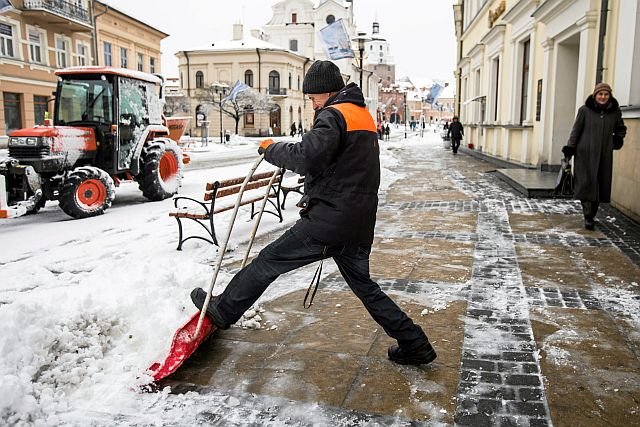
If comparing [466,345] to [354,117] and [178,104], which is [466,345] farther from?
[178,104]

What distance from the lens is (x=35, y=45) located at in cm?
3105

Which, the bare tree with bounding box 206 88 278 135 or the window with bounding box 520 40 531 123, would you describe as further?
the bare tree with bounding box 206 88 278 135

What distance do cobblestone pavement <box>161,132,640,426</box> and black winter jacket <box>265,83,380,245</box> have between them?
0.90 metres

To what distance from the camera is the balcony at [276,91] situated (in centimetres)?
6375

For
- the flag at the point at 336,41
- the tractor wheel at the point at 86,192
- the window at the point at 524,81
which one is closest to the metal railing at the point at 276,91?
the flag at the point at 336,41

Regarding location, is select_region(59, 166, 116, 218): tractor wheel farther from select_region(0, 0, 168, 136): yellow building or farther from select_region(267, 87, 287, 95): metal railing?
select_region(267, 87, 287, 95): metal railing

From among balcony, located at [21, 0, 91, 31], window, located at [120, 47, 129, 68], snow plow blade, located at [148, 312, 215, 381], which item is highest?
balcony, located at [21, 0, 91, 31]

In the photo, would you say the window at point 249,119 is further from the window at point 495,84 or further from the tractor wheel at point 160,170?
the tractor wheel at point 160,170

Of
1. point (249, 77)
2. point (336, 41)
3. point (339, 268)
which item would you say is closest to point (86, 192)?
point (339, 268)

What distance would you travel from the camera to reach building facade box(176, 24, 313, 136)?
63.7m

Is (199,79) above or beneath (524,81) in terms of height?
above

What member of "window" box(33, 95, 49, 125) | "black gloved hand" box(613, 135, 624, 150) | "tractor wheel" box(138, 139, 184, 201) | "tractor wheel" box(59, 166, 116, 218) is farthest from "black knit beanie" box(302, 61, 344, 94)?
"window" box(33, 95, 49, 125)

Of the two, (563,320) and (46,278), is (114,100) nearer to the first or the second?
(46,278)

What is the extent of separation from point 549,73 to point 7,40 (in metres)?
26.4
